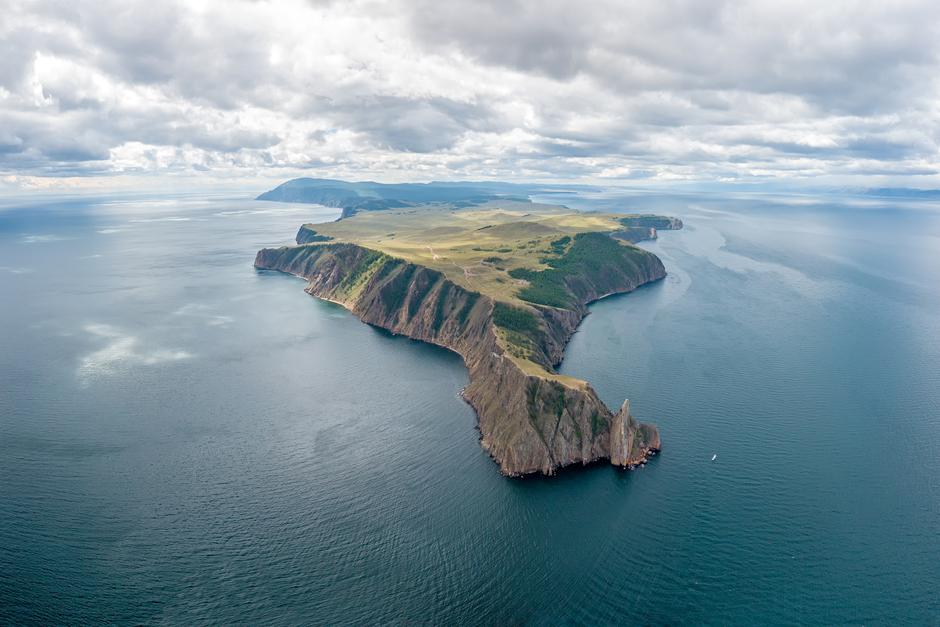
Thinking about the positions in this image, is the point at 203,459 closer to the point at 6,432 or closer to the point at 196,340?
the point at 6,432

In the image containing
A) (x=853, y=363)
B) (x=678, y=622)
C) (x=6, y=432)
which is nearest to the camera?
(x=678, y=622)

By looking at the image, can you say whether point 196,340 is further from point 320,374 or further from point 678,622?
point 678,622

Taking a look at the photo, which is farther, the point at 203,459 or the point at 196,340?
the point at 196,340

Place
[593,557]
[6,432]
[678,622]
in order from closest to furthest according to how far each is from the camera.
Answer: [678,622] < [593,557] < [6,432]

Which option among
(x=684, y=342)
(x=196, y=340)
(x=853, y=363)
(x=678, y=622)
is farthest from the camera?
(x=196, y=340)

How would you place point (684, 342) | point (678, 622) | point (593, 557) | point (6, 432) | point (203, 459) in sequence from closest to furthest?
1. point (678, 622)
2. point (593, 557)
3. point (203, 459)
4. point (6, 432)
5. point (684, 342)

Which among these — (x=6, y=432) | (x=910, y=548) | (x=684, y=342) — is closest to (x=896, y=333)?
(x=684, y=342)

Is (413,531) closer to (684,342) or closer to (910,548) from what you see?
(910,548)

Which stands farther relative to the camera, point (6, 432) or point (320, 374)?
point (320, 374)

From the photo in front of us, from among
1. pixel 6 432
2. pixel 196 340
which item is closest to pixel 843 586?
pixel 6 432
